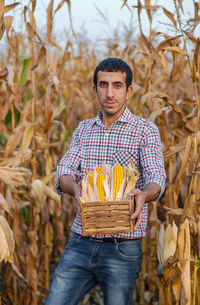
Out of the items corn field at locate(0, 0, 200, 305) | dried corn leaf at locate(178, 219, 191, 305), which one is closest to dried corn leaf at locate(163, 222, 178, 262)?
corn field at locate(0, 0, 200, 305)


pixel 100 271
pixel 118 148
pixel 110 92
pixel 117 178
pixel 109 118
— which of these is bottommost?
pixel 100 271

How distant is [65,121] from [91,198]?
2647 millimetres

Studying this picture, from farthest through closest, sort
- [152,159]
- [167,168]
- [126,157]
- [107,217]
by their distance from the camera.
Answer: [167,168] → [126,157] → [152,159] → [107,217]

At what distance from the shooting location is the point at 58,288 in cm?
190

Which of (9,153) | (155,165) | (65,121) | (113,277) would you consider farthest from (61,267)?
(65,121)

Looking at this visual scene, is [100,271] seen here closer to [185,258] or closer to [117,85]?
[185,258]

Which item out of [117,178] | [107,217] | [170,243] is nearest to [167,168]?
[170,243]

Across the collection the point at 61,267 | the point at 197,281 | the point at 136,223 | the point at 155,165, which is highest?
the point at 155,165

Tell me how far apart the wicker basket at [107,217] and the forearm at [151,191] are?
0.13m

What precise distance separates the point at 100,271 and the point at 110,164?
53cm

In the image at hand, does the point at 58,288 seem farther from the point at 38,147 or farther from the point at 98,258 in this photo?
the point at 38,147

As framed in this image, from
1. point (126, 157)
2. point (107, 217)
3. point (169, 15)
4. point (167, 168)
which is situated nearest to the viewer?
point (107, 217)

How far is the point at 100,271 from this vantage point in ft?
6.31

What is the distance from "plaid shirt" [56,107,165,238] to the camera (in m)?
1.88
